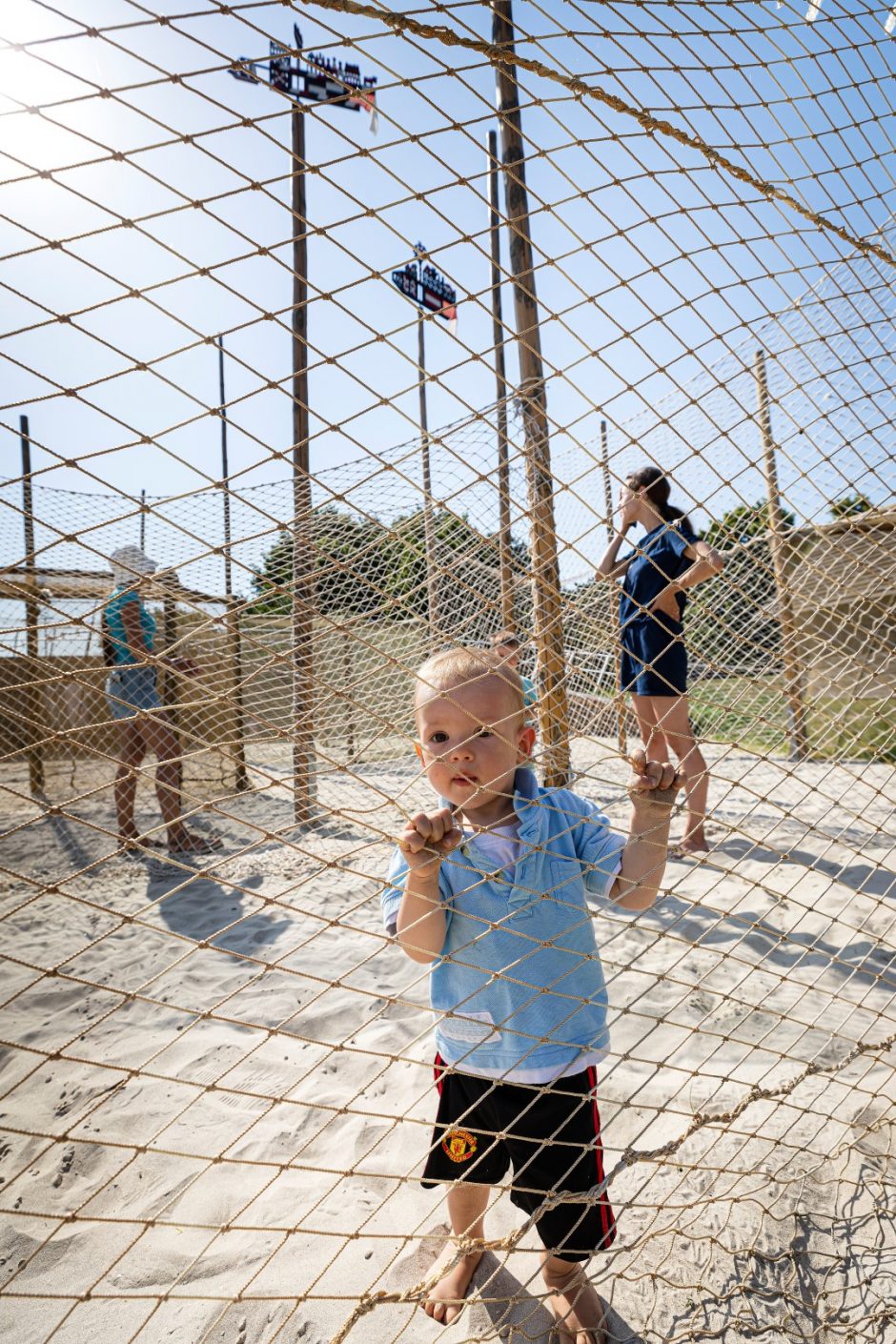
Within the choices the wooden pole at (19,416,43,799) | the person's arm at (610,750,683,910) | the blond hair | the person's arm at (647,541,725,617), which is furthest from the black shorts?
the wooden pole at (19,416,43,799)

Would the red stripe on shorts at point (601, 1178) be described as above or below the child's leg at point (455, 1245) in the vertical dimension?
above

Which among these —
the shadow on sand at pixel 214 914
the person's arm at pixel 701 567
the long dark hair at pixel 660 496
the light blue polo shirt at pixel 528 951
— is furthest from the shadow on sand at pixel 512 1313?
the long dark hair at pixel 660 496

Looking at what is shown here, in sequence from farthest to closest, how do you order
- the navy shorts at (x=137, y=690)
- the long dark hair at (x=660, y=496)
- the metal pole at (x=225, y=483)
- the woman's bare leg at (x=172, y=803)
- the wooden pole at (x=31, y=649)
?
the wooden pole at (x=31, y=649)
the navy shorts at (x=137, y=690)
the woman's bare leg at (x=172, y=803)
the long dark hair at (x=660, y=496)
the metal pole at (x=225, y=483)

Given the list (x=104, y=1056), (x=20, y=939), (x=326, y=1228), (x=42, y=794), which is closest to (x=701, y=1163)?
(x=326, y=1228)

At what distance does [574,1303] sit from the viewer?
0.96 m

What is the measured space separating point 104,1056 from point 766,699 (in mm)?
4025

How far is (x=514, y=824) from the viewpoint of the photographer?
110 cm

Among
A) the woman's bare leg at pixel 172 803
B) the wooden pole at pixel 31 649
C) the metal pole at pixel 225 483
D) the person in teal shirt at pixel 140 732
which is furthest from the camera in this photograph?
the wooden pole at pixel 31 649

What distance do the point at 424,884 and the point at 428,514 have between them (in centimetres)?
189

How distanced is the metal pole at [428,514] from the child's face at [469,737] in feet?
0.32

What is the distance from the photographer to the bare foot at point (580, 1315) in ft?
3.24

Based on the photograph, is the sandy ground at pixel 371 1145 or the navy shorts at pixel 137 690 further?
the navy shorts at pixel 137 690

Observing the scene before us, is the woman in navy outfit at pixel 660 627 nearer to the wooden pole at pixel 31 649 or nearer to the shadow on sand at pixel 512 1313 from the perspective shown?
the shadow on sand at pixel 512 1313

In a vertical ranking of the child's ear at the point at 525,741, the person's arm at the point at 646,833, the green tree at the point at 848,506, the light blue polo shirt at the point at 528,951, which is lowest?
the light blue polo shirt at the point at 528,951
